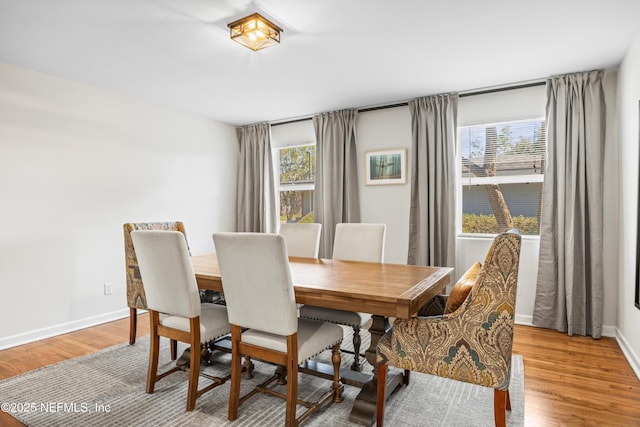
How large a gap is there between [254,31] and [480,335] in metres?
2.26

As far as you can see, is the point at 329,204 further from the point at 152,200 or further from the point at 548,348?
the point at 548,348

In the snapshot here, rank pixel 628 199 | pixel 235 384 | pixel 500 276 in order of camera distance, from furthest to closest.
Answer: pixel 628 199 → pixel 235 384 → pixel 500 276

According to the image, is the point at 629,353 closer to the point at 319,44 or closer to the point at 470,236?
the point at 470,236

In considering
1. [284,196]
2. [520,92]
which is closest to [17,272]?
[284,196]

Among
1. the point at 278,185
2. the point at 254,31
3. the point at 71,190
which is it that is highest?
the point at 254,31

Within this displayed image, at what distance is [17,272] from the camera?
325cm

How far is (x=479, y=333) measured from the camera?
67.3 inches

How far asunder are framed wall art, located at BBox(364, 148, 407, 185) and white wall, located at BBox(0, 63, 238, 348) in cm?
239

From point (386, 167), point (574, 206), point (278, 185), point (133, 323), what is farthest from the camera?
point (278, 185)

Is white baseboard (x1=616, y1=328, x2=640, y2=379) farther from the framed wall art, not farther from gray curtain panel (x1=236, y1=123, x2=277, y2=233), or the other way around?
Answer: gray curtain panel (x1=236, y1=123, x2=277, y2=233)

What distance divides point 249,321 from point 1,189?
108 inches

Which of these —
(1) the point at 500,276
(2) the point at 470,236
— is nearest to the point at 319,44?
(1) the point at 500,276

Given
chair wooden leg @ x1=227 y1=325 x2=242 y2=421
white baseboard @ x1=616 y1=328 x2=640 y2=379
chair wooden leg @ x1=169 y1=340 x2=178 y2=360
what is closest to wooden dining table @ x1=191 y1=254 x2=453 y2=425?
chair wooden leg @ x1=227 y1=325 x2=242 y2=421

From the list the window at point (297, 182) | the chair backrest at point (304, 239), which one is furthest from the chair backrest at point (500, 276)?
the window at point (297, 182)
